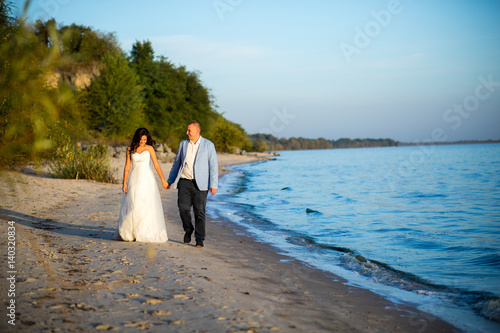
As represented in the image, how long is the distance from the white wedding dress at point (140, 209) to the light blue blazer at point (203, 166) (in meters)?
0.55

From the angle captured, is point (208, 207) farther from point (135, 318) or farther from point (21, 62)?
point (21, 62)

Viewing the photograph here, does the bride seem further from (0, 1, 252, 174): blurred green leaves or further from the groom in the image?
(0, 1, 252, 174): blurred green leaves

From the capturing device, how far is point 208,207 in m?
15.4

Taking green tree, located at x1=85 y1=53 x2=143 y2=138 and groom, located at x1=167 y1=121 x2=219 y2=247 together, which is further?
green tree, located at x1=85 y1=53 x2=143 y2=138

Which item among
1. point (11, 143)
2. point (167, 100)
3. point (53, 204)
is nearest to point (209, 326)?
point (11, 143)

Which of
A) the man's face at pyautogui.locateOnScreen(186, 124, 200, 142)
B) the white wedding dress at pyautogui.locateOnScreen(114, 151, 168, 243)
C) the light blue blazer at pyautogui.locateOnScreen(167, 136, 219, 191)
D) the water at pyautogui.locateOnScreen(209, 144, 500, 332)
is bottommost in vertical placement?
the water at pyautogui.locateOnScreen(209, 144, 500, 332)

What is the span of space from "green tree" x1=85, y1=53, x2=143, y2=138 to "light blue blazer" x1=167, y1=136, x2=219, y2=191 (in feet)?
93.8

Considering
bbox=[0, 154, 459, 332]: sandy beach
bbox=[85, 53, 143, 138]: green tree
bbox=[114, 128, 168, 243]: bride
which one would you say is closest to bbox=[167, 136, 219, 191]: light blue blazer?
bbox=[114, 128, 168, 243]: bride

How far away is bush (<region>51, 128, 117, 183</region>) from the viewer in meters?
16.9

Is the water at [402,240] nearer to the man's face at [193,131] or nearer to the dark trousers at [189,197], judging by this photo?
the dark trousers at [189,197]

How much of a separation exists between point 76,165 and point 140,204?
37.4ft

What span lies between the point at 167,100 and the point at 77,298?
41.4 metres

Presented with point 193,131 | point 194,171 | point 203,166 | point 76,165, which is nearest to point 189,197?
point 194,171

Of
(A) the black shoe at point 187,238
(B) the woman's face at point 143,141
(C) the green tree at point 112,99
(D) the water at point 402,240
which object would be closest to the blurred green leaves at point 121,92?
(C) the green tree at point 112,99
